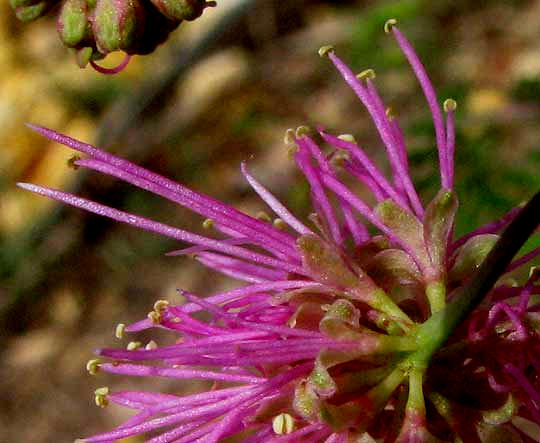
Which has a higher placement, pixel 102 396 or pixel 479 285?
pixel 479 285

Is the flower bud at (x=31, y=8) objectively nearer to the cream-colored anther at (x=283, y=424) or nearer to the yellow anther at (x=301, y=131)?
the yellow anther at (x=301, y=131)

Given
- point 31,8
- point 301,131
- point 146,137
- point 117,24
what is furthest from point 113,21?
point 146,137

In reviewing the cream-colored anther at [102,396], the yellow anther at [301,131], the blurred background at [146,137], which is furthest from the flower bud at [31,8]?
the blurred background at [146,137]

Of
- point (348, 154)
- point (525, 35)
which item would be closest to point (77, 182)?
point (525, 35)

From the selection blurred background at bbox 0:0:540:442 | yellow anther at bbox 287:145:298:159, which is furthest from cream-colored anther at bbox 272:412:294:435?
blurred background at bbox 0:0:540:442

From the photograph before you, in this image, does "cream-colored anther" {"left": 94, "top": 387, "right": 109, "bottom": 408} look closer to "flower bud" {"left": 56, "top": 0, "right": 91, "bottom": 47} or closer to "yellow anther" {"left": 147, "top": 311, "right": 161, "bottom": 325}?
"yellow anther" {"left": 147, "top": 311, "right": 161, "bottom": 325}

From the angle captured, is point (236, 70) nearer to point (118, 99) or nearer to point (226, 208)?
point (118, 99)

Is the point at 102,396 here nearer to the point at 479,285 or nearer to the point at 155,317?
the point at 155,317

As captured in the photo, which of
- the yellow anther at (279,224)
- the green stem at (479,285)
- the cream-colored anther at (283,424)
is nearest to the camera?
the green stem at (479,285)
